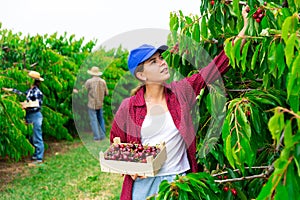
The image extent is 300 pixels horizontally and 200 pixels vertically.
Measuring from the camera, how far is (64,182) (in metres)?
6.49

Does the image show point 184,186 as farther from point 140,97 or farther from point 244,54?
point 140,97

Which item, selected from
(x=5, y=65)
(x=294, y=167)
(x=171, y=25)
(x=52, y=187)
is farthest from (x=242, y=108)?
(x=5, y=65)

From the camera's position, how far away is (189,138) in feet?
7.84

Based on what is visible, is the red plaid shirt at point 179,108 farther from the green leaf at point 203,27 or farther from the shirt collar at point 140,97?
the green leaf at point 203,27

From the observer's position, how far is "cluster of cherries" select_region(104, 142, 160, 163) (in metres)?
2.33

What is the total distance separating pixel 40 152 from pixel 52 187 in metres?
1.51

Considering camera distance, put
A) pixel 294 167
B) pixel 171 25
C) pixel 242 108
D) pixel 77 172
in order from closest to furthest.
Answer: pixel 294 167, pixel 242 108, pixel 171 25, pixel 77 172

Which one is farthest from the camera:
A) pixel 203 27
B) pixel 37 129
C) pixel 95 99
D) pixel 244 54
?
pixel 37 129

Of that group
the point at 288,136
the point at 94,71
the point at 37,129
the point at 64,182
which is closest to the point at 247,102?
the point at 288,136

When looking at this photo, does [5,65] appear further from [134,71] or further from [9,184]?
[134,71]

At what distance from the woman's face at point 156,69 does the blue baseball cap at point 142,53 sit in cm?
4

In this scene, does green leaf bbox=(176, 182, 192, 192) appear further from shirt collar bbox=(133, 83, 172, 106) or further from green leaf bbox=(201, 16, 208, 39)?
green leaf bbox=(201, 16, 208, 39)

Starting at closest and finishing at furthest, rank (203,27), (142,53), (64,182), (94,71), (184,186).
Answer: (184,186), (142,53), (94,71), (203,27), (64,182)

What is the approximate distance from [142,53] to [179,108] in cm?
35
